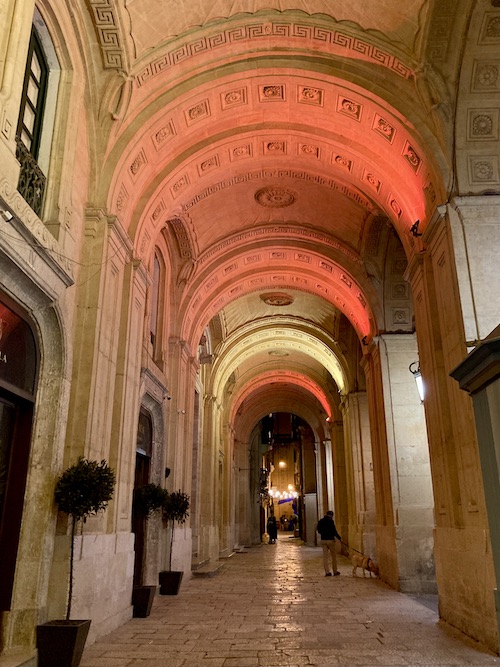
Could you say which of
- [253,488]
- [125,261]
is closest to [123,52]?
[125,261]

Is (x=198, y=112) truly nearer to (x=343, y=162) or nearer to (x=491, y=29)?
(x=343, y=162)

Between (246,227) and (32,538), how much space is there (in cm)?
938

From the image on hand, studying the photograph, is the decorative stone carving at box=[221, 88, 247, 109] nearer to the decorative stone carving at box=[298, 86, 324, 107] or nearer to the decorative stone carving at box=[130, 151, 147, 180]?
the decorative stone carving at box=[298, 86, 324, 107]

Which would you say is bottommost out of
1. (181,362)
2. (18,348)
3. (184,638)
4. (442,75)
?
(184,638)

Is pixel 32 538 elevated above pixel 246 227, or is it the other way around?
pixel 246 227

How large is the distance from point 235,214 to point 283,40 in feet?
16.3

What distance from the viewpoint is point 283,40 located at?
313 inches

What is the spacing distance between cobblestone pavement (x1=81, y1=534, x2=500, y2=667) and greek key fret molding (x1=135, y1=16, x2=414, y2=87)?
7163 millimetres

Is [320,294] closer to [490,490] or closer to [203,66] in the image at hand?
[203,66]

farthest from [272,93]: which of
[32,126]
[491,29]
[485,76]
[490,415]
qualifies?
[490,415]

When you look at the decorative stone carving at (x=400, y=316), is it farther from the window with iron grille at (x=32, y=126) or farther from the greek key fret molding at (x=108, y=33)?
the window with iron grille at (x=32, y=126)

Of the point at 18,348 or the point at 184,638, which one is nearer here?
the point at 18,348

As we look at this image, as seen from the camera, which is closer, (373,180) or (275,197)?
(373,180)

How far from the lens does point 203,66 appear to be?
8086mm
